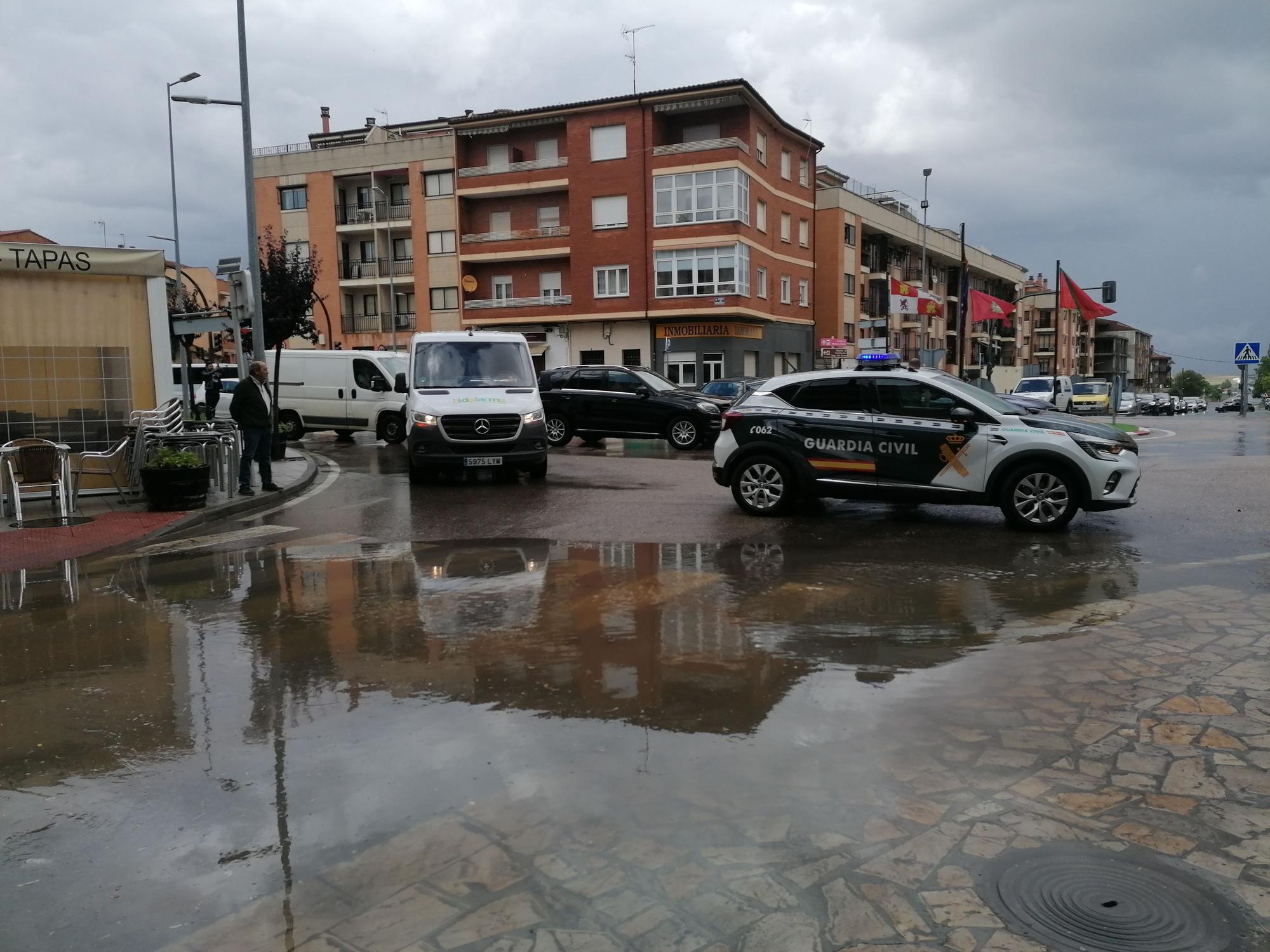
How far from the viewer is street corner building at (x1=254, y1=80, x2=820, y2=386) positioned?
4103 centimetres

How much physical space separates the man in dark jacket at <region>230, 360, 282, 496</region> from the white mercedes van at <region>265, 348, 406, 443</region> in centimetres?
880

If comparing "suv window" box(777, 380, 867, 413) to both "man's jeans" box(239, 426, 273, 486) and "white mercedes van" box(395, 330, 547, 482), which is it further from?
"man's jeans" box(239, 426, 273, 486)

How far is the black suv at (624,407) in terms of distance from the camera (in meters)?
19.6

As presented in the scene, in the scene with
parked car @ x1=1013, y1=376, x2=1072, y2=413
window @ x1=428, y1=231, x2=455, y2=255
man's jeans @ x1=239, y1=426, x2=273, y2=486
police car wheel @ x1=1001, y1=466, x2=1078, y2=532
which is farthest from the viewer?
window @ x1=428, y1=231, x2=455, y2=255

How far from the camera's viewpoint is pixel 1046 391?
44.0 m

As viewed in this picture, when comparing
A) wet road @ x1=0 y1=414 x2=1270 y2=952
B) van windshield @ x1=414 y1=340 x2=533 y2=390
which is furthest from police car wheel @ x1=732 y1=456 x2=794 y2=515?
van windshield @ x1=414 y1=340 x2=533 y2=390

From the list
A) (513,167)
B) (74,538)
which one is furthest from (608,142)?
(74,538)

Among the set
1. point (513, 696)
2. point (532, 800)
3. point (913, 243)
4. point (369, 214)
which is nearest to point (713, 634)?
point (513, 696)

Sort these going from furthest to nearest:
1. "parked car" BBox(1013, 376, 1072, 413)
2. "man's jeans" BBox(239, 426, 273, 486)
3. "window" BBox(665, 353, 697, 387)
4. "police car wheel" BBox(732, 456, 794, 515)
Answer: "window" BBox(665, 353, 697, 387) → "parked car" BBox(1013, 376, 1072, 413) → "man's jeans" BBox(239, 426, 273, 486) → "police car wheel" BBox(732, 456, 794, 515)

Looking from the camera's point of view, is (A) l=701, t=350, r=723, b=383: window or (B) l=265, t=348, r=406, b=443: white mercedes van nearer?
(B) l=265, t=348, r=406, b=443: white mercedes van

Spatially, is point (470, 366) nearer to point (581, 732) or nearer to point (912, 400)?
point (912, 400)

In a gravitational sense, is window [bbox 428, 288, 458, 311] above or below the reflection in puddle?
above

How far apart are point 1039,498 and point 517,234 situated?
38444 millimetres

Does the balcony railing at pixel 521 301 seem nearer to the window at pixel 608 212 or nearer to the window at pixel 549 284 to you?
the window at pixel 549 284
